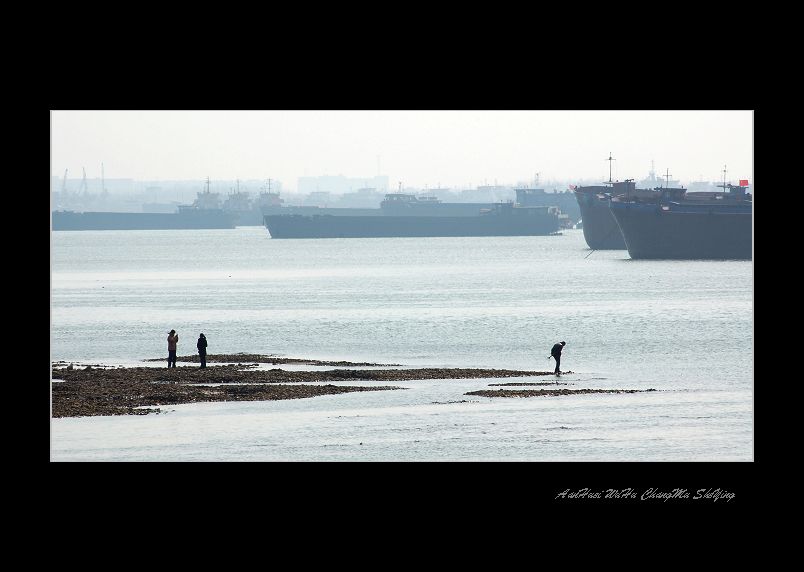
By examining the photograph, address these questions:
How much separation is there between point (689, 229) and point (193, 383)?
9308 cm

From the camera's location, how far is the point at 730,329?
60094 mm

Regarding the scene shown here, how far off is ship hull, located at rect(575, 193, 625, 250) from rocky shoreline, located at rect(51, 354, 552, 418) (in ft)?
377

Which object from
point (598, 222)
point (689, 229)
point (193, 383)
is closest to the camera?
point (193, 383)

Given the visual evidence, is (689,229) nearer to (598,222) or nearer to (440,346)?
(598,222)

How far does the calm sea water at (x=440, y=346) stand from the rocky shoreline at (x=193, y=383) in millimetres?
943

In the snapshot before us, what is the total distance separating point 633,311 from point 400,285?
3253cm

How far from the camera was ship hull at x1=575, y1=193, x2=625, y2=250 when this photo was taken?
150375 millimetres

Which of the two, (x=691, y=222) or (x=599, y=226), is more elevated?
(x=599, y=226)

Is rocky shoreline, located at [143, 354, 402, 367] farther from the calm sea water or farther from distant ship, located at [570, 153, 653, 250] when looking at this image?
distant ship, located at [570, 153, 653, 250]

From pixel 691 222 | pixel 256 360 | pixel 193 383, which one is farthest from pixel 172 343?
pixel 691 222

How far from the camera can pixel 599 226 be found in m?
154

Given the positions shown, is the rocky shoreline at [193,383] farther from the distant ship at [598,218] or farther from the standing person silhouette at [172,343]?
the distant ship at [598,218]
